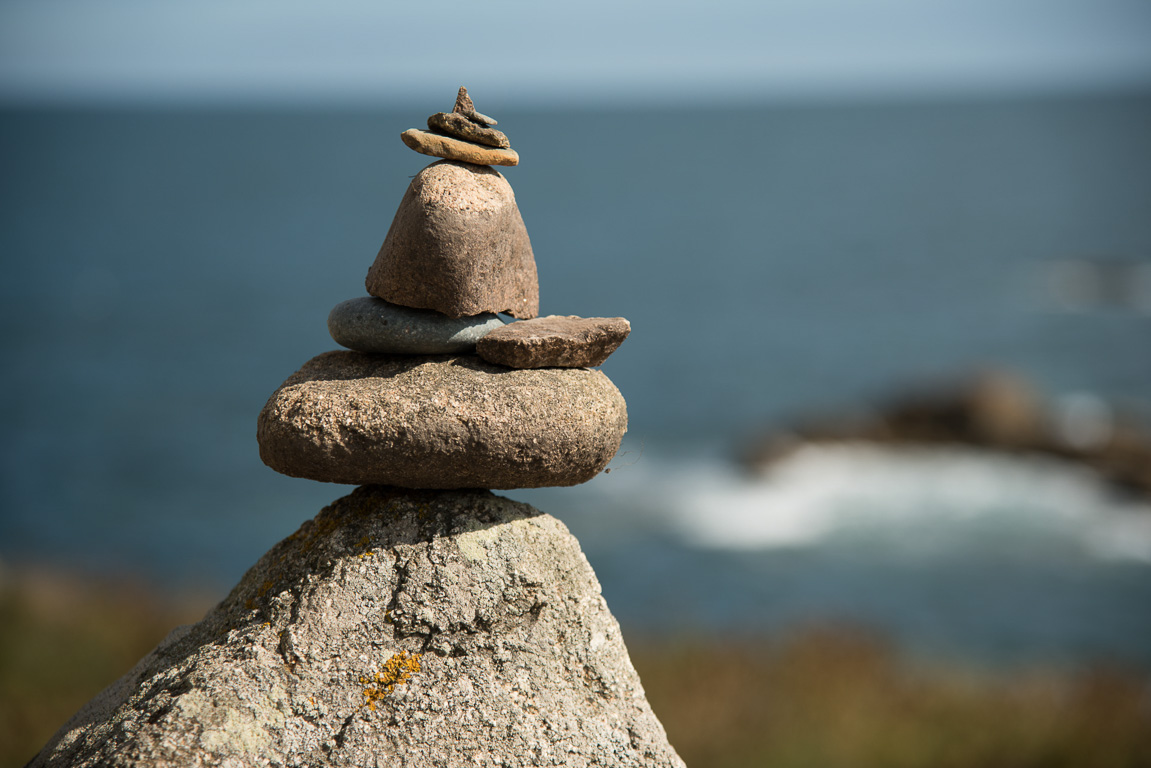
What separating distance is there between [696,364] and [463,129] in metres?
36.3

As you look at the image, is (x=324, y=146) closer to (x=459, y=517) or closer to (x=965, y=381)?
(x=965, y=381)

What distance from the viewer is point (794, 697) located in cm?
1186

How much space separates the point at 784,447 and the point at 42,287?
44.4 meters

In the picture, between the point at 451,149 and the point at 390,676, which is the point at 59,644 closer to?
the point at 390,676

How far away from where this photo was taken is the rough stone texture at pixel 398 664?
13.5 ft

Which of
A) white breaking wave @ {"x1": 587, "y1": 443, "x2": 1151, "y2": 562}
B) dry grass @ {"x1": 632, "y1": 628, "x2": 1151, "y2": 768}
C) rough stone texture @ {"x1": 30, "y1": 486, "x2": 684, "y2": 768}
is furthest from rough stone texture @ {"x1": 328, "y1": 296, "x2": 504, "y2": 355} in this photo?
white breaking wave @ {"x1": 587, "y1": 443, "x2": 1151, "y2": 562}

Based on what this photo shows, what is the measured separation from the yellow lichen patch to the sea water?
13907 millimetres

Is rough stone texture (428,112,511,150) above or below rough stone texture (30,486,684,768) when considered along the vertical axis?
above

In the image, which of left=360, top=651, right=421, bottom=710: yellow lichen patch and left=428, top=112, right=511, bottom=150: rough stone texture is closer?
left=360, top=651, right=421, bottom=710: yellow lichen patch

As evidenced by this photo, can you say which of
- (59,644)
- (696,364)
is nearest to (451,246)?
(59,644)

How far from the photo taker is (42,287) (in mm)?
52344

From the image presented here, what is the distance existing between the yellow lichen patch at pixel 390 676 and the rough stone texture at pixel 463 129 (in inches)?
102

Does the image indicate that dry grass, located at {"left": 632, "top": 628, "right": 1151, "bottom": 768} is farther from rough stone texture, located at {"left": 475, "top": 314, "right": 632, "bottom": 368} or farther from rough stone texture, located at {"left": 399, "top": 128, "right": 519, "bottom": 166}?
rough stone texture, located at {"left": 399, "top": 128, "right": 519, "bottom": 166}

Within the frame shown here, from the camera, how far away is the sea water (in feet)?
71.6
